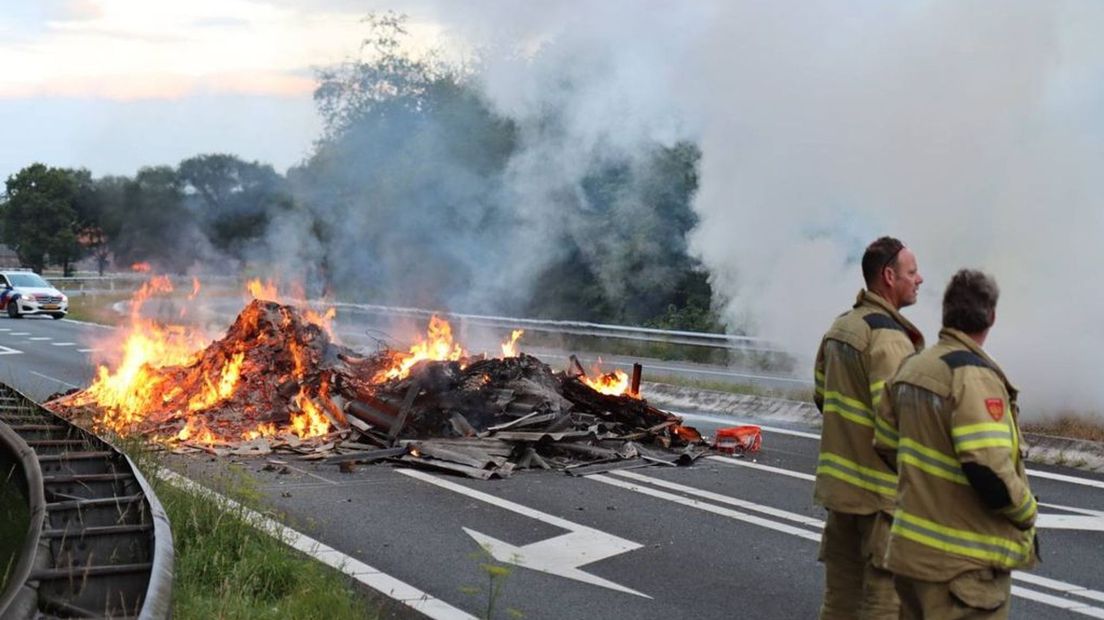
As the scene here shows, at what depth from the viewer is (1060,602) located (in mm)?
6523

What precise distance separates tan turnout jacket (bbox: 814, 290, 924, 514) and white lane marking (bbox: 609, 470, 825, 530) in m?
3.47

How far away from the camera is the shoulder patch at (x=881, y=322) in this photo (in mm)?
4871

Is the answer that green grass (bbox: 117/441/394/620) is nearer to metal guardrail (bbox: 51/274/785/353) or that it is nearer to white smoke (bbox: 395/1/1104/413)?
white smoke (bbox: 395/1/1104/413)

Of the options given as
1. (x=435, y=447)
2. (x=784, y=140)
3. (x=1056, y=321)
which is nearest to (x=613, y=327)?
(x=784, y=140)

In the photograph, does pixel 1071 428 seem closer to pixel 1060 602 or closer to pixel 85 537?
pixel 1060 602

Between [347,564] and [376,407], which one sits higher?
[376,407]

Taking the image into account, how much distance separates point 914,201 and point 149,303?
14.3 meters

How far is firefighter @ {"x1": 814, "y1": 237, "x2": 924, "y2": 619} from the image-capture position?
4.77 m

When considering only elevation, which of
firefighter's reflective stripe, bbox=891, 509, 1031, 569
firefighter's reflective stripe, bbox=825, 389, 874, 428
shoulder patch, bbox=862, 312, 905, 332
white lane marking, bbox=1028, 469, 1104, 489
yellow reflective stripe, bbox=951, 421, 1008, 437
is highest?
shoulder patch, bbox=862, 312, 905, 332

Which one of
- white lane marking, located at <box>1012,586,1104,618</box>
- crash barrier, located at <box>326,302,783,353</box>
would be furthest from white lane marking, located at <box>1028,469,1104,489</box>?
crash barrier, located at <box>326,302,783,353</box>

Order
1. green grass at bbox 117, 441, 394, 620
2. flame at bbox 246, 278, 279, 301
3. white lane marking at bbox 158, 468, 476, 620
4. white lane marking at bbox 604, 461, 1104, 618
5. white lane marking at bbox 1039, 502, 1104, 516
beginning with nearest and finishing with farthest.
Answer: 1. green grass at bbox 117, 441, 394, 620
2. white lane marking at bbox 158, 468, 476, 620
3. white lane marking at bbox 604, 461, 1104, 618
4. white lane marking at bbox 1039, 502, 1104, 516
5. flame at bbox 246, 278, 279, 301

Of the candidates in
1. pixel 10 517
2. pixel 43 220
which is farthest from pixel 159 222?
pixel 43 220

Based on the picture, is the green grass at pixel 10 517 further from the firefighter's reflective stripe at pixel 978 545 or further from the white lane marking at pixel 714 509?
the firefighter's reflective stripe at pixel 978 545

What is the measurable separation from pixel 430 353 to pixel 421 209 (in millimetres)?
8852
